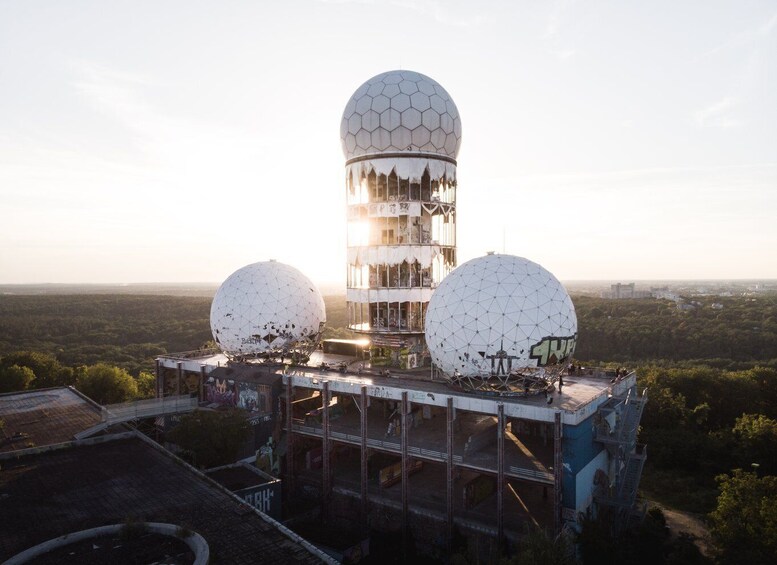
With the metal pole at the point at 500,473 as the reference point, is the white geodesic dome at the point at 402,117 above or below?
above

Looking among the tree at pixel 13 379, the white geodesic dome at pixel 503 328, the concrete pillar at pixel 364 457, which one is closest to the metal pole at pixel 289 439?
the concrete pillar at pixel 364 457

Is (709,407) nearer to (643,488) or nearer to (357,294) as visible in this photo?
(643,488)

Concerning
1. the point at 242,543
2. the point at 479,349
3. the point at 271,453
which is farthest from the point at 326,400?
the point at 242,543

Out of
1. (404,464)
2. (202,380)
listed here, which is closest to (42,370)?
(202,380)

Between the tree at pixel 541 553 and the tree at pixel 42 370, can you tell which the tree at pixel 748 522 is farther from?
the tree at pixel 42 370

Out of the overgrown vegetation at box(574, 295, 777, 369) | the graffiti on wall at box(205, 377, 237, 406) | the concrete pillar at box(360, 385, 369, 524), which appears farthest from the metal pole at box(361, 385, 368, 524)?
the overgrown vegetation at box(574, 295, 777, 369)

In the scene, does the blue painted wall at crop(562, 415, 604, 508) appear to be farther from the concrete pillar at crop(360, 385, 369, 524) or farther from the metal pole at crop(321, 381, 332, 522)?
the metal pole at crop(321, 381, 332, 522)

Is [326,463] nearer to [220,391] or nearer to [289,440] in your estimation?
[289,440]
